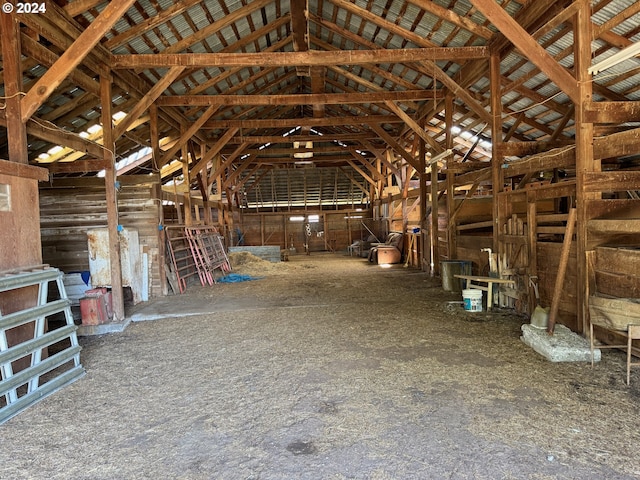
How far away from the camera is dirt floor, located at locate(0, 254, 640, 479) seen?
7.97 ft

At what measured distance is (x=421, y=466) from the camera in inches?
93.8

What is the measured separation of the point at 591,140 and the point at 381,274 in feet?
22.2

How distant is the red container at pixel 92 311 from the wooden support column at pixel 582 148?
658cm

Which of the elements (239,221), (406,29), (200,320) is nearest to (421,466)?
(200,320)

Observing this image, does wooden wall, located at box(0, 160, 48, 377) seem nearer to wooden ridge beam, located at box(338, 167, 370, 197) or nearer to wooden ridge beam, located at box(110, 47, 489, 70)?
wooden ridge beam, located at box(110, 47, 489, 70)

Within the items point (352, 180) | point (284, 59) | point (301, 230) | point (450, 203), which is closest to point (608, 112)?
point (450, 203)

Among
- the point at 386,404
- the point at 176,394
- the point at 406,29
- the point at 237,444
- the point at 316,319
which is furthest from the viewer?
the point at 406,29

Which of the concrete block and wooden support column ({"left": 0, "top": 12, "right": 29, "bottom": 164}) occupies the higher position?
wooden support column ({"left": 0, "top": 12, "right": 29, "bottom": 164})

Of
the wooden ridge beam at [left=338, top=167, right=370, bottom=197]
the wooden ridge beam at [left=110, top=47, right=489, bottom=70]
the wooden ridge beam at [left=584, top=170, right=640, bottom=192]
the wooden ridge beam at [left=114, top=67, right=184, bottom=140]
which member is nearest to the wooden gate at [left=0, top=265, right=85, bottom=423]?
the wooden ridge beam at [left=114, top=67, right=184, bottom=140]

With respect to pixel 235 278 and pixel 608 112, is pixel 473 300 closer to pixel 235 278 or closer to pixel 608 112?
pixel 608 112

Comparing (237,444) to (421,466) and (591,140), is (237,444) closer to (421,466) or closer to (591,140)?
(421,466)

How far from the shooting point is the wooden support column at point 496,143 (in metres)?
6.72

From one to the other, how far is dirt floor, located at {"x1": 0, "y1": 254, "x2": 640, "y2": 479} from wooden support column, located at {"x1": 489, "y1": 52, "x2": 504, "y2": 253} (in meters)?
1.83

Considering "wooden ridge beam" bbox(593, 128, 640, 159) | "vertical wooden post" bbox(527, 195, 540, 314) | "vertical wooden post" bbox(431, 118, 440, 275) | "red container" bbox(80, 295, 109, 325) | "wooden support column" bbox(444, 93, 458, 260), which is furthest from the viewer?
"vertical wooden post" bbox(431, 118, 440, 275)
